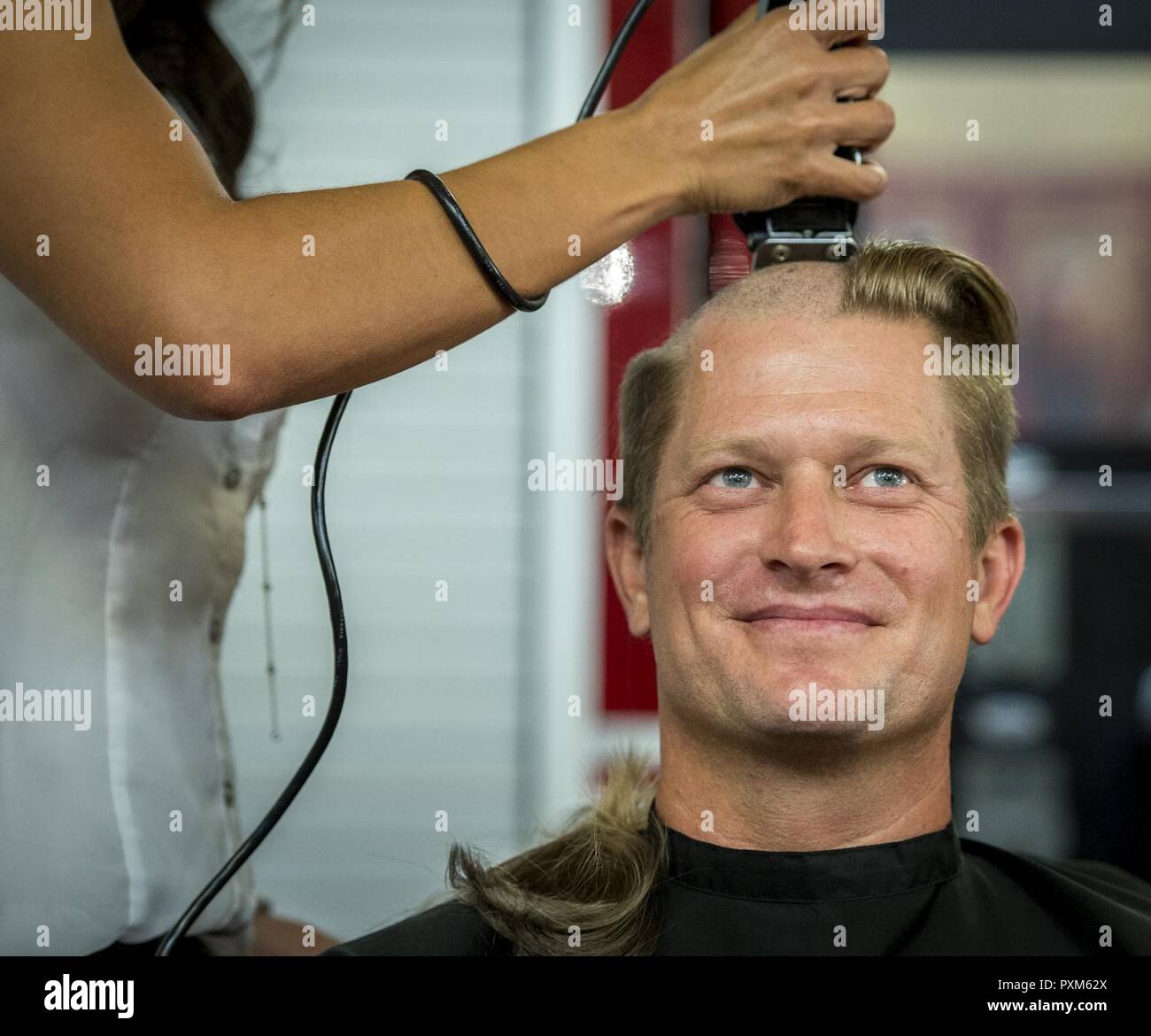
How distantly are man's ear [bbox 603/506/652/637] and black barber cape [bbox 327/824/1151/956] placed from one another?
24cm

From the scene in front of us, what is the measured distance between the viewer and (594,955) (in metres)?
1.22

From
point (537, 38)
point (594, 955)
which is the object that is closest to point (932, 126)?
point (537, 38)

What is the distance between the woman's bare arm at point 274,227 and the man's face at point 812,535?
0.27 metres

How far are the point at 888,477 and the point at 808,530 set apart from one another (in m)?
0.14

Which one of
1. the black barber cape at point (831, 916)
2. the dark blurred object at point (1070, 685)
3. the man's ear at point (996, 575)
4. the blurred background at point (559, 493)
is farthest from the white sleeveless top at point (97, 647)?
the dark blurred object at point (1070, 685)

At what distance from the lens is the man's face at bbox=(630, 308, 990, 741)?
3.88 feet

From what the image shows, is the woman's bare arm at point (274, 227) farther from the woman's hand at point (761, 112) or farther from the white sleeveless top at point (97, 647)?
the white sleeveless top at point (97, 647)

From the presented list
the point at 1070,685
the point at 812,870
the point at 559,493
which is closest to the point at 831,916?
the point at 812,870

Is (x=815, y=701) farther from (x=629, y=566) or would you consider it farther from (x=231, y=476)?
(x=231, y=476)

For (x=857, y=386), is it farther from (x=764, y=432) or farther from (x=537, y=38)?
(x=537, y=38)

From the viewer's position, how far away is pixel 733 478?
126cm
